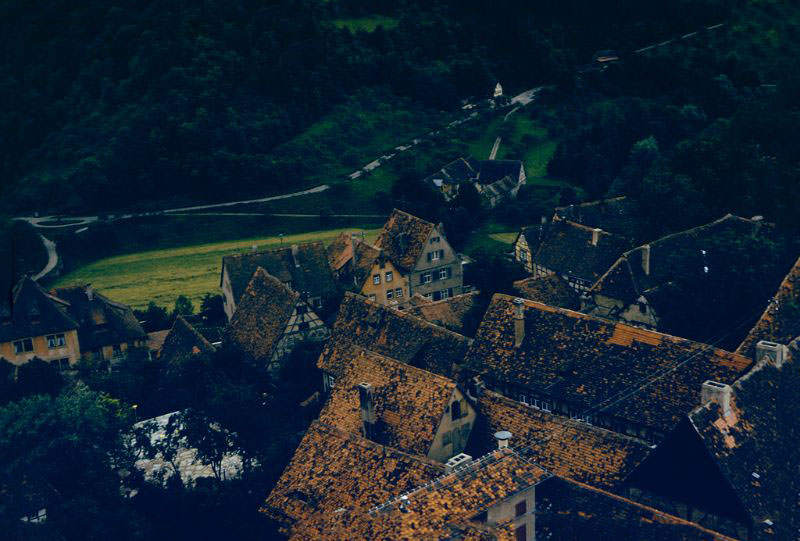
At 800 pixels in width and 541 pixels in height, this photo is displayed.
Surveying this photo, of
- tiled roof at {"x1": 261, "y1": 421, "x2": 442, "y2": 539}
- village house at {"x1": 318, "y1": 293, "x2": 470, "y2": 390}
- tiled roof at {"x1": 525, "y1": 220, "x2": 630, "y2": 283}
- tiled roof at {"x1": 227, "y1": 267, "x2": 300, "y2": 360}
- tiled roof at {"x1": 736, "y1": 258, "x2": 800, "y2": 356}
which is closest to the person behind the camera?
tiled roof at {"x1": 261, "y1": 421, "x2": 442, "y2": 539}

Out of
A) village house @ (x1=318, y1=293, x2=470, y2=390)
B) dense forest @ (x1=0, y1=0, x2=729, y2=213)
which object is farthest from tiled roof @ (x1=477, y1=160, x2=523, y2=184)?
village house @ (x1=318, y1=293, x2=470, y2=390)

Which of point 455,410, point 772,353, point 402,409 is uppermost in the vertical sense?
point 772,353

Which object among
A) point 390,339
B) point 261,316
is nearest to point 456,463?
point 390,339

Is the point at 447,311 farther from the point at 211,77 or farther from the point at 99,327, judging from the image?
the point at 211,77

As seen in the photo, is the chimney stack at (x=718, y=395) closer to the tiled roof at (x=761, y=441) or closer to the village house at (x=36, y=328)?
the tiled roof at (x=761, y=441)

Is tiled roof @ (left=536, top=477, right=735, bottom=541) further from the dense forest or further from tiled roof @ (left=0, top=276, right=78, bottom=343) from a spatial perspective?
the dense forest

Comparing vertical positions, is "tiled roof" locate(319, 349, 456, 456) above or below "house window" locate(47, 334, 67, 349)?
above
